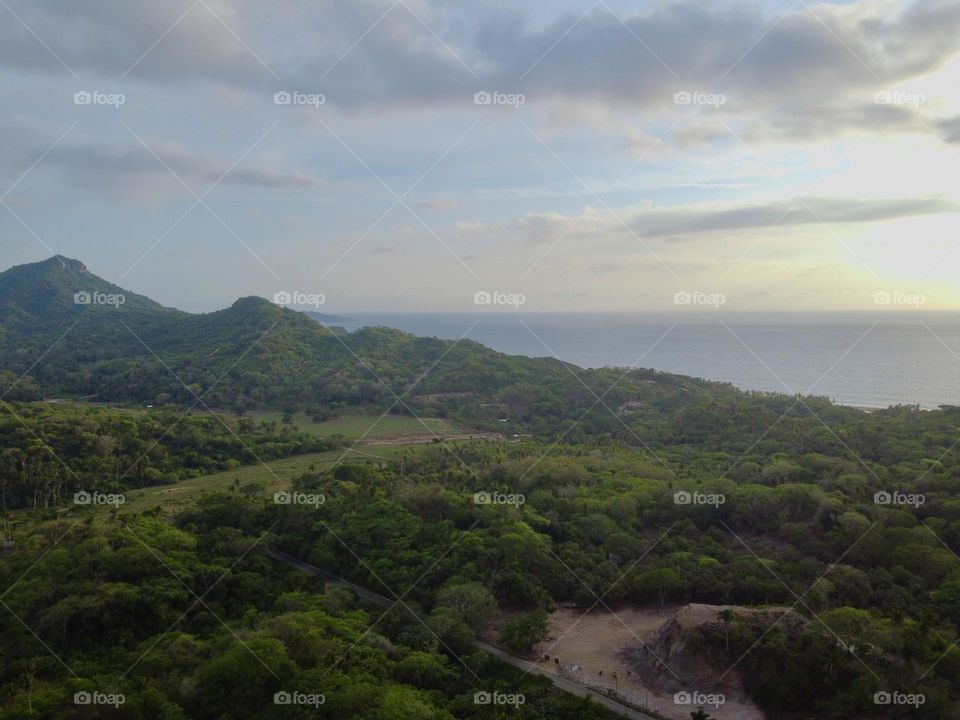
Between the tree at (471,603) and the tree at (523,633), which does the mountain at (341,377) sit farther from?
the tree at (471,603)

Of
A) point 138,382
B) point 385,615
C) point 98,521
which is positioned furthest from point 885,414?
point 138,382

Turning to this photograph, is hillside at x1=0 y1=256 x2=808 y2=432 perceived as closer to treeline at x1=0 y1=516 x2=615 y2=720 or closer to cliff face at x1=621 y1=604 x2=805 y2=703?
cliff face at x1=621 y1=604 x2=805 y2=703

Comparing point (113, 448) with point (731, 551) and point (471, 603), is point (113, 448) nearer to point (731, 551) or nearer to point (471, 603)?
point (471, 603)

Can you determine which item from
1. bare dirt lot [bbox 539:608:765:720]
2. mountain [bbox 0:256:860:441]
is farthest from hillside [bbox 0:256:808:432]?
bare dirt lot [bbox 539:608:765:720]

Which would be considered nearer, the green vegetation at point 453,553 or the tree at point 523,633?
the green vegetation at point 453,553

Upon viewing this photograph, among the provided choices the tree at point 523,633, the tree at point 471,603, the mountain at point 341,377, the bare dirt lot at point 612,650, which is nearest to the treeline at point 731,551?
the tree at point 471,603

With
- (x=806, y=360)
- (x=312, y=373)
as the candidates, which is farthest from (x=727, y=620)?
(x=806, y=360)
